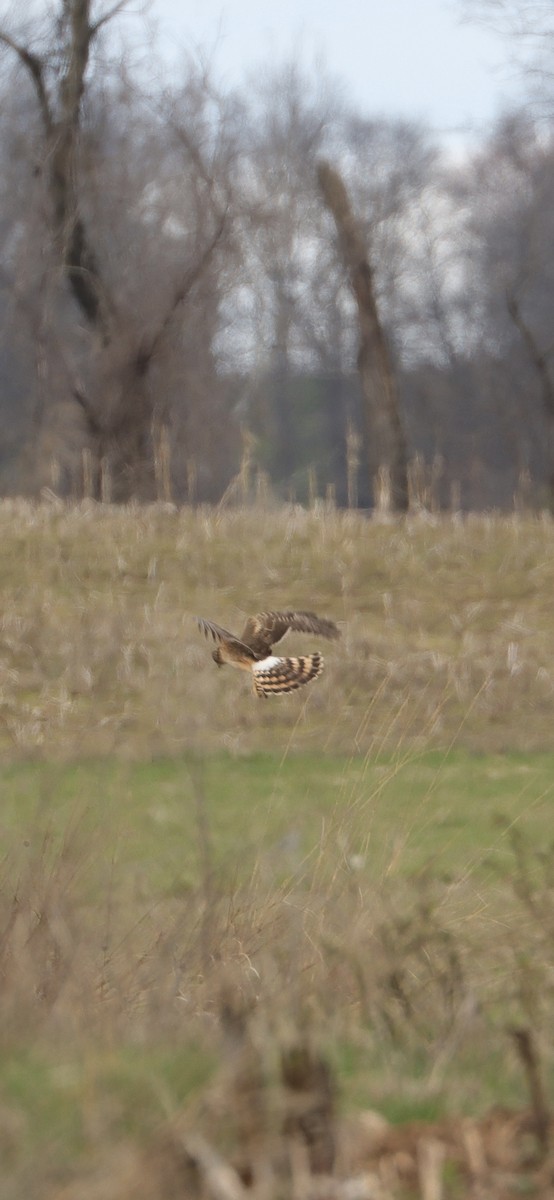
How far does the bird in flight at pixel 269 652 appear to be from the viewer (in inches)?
171

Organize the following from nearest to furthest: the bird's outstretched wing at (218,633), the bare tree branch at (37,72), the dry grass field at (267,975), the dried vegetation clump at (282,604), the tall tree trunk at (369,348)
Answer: the dry grass field at (267,975) → the bird's outstretched wing at (218,633) → the dried vegetation clump at (282,604) → the bare tree branch at (37,72) → the tall tree trunk at (369,348)

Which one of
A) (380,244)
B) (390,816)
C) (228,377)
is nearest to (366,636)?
(390,816)

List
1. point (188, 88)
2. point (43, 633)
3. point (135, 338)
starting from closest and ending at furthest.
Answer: point (43, 633)
point (188, 88)
point (135, 338)

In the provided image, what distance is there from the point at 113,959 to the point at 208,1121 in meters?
1.97

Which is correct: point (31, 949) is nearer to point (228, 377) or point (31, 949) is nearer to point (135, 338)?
point (135, 338)

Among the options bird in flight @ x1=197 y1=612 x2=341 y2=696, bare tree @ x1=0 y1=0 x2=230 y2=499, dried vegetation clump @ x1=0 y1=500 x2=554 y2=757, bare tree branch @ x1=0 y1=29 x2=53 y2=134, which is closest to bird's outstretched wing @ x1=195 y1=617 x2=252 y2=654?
bird in flight @ x1=197 y1=612 x2=341 y2=696

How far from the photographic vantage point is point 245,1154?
2225 millimetres

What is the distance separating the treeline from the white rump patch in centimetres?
393

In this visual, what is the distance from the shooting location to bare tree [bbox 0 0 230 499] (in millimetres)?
19844

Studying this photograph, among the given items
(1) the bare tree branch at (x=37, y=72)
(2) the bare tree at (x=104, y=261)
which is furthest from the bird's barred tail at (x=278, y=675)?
(1) the bare tree branch at (x=37, y=72)

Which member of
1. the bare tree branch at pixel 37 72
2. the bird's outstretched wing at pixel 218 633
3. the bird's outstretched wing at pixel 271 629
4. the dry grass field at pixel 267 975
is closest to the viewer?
the dry grass field at pixel 267 975

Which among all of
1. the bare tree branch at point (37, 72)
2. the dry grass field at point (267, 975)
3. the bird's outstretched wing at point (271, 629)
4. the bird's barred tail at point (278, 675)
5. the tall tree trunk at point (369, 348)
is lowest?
the dry grass field at point (267, 975)

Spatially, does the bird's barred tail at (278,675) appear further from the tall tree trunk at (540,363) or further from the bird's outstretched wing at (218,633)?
the tall tree trunk at (540,363)

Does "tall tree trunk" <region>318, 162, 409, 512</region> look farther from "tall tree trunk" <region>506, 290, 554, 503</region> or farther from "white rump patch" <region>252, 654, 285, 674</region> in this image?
"white rump patch" <region>252, 654, 285, 674</region>
